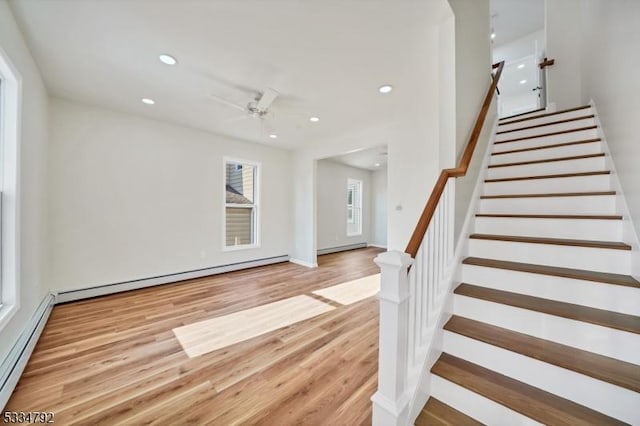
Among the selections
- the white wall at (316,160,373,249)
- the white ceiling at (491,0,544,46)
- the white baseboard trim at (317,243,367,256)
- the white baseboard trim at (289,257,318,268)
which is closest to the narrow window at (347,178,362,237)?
the white wall at (316,160,373,249)

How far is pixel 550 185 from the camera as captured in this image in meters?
2.18

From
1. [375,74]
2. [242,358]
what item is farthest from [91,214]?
[375,74]

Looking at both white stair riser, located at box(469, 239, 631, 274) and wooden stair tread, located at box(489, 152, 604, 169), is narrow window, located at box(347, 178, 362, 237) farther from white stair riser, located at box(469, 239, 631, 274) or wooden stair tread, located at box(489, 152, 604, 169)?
white stair riser, located at box(469, 239, 631, 274)

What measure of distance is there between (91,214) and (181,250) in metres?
1.31

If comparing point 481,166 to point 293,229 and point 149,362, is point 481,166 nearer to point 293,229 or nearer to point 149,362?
point 149,362

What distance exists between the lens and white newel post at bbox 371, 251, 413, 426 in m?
1.23

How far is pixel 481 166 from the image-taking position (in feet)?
8.30

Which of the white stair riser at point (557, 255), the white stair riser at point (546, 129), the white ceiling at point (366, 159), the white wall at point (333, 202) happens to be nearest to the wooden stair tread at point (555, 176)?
the white stair riser at point (557, 255)

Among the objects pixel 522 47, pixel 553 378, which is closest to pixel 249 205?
pixel 553 378

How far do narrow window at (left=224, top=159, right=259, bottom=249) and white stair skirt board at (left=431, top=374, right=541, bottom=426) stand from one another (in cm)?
430

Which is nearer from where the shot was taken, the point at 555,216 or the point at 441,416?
the point at 441,416

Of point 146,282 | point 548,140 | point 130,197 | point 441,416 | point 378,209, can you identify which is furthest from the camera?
point 378,209

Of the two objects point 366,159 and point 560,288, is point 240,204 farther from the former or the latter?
point 560,288

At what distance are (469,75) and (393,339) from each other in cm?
247
